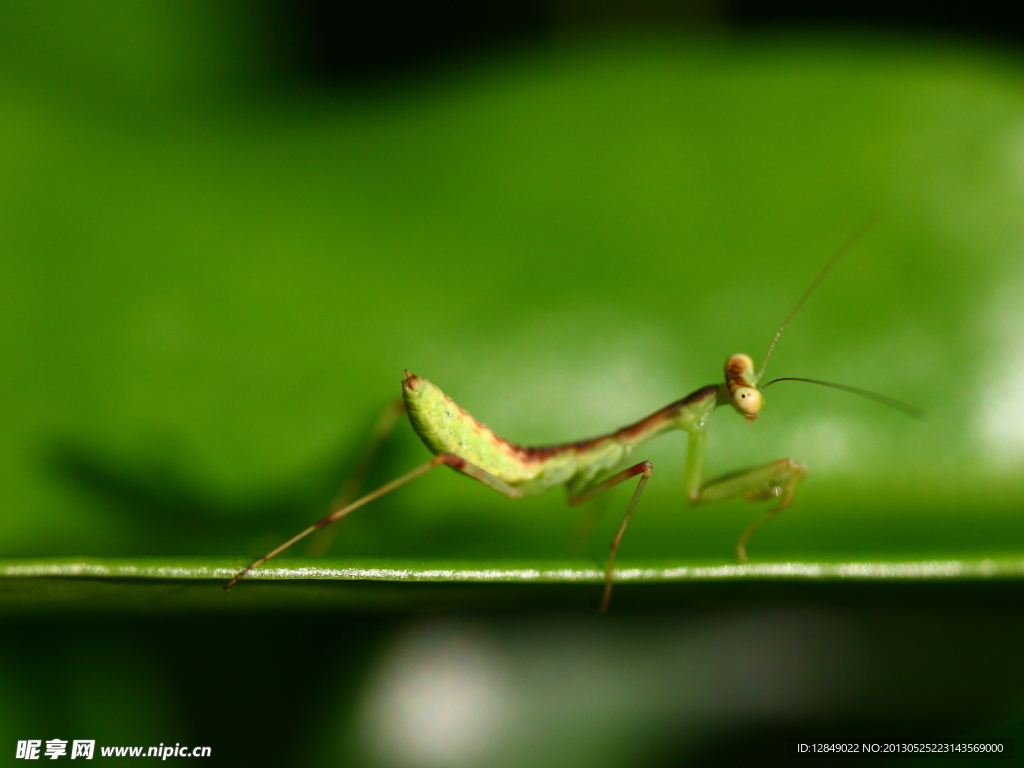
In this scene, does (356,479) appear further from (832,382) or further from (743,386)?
(832,382)

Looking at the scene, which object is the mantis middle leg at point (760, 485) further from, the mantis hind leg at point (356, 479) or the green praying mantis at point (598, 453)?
the mantis hind leg at point (356, 479)

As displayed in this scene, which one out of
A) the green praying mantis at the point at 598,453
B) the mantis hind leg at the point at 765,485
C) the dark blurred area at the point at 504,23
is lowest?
the mantis hind leg at the point at 765,485

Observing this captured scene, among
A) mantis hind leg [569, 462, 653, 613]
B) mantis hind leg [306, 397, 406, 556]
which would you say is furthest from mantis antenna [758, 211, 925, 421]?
mantis hind leg [306, 397, 406, 556]

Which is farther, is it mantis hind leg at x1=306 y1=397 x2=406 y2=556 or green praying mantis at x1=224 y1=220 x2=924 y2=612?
mantis hind leg at x1=306 y1=397 x2=406 y2=556

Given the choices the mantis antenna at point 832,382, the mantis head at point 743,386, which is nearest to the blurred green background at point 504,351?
the mantis antenna at point 832,382

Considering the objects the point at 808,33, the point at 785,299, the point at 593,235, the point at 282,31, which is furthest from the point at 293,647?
the point at 808,33

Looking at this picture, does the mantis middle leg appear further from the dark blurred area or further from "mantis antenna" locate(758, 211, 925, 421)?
the dark blurred area

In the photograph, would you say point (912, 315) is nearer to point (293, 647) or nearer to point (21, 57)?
point (293, 647)
